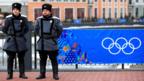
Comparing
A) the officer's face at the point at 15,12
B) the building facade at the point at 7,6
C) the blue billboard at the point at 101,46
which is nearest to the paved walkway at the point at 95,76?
the blue billboard at the point at 101,46

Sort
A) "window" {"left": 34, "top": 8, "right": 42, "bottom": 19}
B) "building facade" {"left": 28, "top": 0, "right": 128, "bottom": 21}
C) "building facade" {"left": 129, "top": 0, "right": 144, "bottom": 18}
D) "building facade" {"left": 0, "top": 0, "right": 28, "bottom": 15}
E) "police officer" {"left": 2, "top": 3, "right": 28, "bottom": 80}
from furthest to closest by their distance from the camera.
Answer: "building facade" {"left": 129, "top": 0, "right": 144, "bottom": 18} → "building facade" {"left": 28, "top": 0, "right": 128, "bottom": 21} → "window" {"left": 34, "top": 8, "right": 42, "bottom": 19} → "building facade" {"left": 0, "top": 0, "right": 28, "bottom": 15} → "police officer" {"left": 2, "top": 3, "right": 28, "bottom": 80}

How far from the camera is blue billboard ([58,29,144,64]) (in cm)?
1482

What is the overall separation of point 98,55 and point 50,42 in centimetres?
251

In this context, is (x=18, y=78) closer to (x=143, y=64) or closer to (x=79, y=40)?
(x=79, y=40)

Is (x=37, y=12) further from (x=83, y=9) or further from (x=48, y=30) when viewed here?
(x=48, y=30)

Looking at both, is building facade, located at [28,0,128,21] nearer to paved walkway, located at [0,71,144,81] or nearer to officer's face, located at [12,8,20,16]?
paved walkway, located at [0,71,144,81]

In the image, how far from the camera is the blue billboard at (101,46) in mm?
14820

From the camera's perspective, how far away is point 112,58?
15.0 m

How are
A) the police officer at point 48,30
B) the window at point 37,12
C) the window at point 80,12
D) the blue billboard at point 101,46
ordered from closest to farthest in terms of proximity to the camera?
1. the police officer at point 48,30
2. the blue billboard at point 101,46
3. the window at point 37,12
4. the window at point 80,12

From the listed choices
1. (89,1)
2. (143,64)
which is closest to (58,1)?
(89,1)

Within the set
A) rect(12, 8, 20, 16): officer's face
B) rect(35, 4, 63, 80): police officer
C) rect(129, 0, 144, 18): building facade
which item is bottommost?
rect(129, 0, 144, 18): building facade

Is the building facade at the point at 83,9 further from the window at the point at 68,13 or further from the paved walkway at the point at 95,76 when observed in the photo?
the paved walkway at the point at 95,76

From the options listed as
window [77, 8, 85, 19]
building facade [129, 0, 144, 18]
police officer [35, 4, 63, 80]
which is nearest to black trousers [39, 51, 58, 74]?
police officer [35, 4, 63, 80]

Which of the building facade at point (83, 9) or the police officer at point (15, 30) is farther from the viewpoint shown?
the building facade at point (83, 9)
